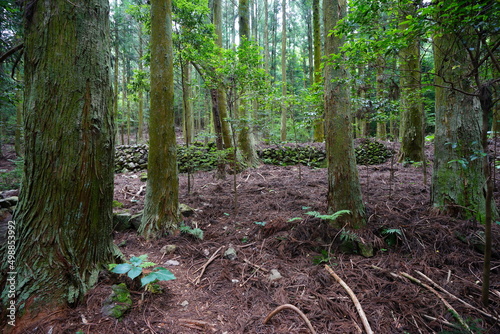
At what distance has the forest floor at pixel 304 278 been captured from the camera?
6.30 ft

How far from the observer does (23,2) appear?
195cm

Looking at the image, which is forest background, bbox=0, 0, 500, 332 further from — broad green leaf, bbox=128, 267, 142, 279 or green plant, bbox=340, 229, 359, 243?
broad green leaf, bbox=128, 267, 142, 279

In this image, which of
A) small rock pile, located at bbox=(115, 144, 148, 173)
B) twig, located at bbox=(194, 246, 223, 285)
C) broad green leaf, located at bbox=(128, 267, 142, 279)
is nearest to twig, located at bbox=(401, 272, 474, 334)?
twig, located at bbox=(194, 246, 223, 285)

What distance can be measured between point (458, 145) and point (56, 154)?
4.67 m

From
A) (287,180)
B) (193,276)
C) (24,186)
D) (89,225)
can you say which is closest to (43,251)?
(89,225)

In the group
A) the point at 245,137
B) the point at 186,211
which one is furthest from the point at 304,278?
the point at 245,137

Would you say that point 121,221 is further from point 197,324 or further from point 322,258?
point 322,258

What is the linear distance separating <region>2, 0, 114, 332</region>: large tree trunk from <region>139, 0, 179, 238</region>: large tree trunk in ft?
6.11

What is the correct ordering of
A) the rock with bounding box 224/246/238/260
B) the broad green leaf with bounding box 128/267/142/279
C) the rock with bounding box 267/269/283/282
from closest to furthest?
the broad green leaf with bounding box 128/267/142/279, the rock with bounding box 267/269/283/282, the rock with bounding box 224/246/238/260

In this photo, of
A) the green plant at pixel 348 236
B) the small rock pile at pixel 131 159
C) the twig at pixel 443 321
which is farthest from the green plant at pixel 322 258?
the small rock pile at pixel 131 159

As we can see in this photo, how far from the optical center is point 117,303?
196 centimetres

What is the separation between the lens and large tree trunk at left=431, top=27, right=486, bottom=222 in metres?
3.14

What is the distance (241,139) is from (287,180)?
2616 mm

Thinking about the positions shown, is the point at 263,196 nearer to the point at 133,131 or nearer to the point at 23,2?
the point at 23,2
